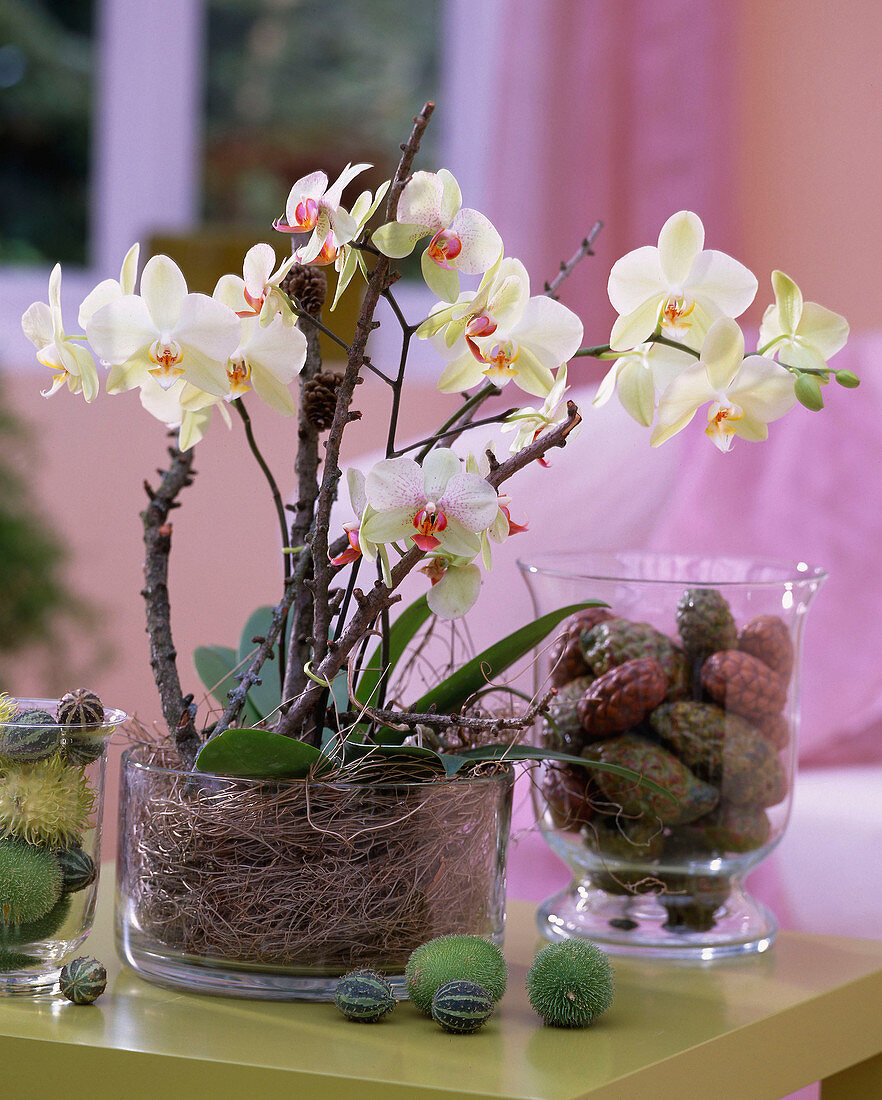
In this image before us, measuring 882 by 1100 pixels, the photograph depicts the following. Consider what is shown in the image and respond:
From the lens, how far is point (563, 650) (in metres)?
0.77

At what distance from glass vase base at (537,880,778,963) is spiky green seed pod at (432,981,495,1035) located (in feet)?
0.66

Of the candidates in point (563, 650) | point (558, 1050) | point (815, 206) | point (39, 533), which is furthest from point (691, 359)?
point (815, 206)

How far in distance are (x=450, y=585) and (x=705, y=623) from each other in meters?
0.21

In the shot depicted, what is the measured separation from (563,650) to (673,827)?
12 cm

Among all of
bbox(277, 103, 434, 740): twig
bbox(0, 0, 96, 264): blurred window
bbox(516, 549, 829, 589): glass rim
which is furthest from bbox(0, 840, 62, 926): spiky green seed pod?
bbox(0, 0, 96, 264): blurred window

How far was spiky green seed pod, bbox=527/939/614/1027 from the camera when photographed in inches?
25.2

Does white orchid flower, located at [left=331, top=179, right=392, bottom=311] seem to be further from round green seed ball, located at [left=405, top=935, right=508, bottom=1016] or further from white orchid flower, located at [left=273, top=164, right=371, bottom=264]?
round green seed ball, located at [left=405, top=935, right=508, bottom=1016]

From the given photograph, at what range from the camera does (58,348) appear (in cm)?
65

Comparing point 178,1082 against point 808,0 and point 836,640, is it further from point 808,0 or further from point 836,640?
point 808,0

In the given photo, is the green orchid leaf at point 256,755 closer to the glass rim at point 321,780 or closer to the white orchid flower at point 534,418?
the glass rim at point 321,780

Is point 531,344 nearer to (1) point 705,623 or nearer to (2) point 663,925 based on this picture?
(1) point 705,623

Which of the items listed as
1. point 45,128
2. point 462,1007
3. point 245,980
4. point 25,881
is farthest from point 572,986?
point 45,128

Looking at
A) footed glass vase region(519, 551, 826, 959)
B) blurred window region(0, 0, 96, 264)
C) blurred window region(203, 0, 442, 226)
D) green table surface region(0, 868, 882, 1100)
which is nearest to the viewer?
green table surface region(0, 868, 882, 1100)

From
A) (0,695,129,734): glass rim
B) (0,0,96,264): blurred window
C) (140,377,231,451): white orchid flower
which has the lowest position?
(0,695,129,734): glass rim
